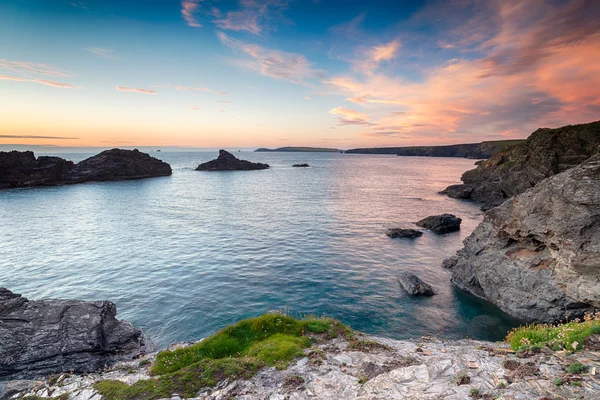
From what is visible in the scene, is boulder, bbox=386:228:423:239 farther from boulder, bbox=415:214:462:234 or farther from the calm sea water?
boulder, bbox=415:214:462:234

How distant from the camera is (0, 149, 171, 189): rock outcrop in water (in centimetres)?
10169

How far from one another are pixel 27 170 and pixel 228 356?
13066 cm

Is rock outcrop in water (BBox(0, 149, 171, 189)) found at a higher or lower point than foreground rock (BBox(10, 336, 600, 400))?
higher

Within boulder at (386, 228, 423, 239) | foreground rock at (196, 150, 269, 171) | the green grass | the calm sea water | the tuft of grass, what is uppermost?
foreground rock at (196, 150, 269, 171)

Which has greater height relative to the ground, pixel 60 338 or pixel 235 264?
pixel 60 338

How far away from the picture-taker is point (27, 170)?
106 metres

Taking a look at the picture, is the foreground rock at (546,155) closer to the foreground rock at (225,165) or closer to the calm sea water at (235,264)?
the calm sea water at (235,264)

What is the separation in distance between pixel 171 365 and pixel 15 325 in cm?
1203

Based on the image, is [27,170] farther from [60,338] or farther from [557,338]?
[557,338]

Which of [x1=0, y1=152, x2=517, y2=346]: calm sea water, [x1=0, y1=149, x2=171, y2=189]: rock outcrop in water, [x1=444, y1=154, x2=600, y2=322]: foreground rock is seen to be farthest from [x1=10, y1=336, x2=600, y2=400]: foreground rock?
[x1=0, y1=149, x2=171, y2=189]: rock outcrop in water

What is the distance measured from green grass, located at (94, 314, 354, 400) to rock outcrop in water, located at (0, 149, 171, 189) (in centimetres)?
12319

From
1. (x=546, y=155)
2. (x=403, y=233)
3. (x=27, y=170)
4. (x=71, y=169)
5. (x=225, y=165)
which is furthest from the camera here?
(x=225, y=165)

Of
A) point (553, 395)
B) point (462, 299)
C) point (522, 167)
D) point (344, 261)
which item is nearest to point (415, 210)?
point (522, 167)

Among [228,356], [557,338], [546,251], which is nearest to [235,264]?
[228,356]
